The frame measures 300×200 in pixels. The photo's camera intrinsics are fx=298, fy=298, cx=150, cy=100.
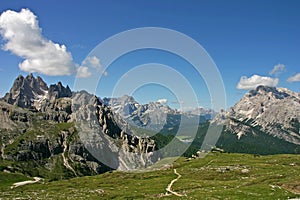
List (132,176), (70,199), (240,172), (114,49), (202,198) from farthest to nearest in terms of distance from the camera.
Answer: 1. (132,176)
2. (240,172)
3. (70,199)
4. (114,49)
5. (202,198)

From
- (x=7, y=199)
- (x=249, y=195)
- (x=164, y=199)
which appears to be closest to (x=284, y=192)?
(x=249, y=195)

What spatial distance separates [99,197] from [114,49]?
4291 centimetres

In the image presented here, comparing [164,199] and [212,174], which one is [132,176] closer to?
[212,174]

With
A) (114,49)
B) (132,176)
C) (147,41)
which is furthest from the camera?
(132,176)

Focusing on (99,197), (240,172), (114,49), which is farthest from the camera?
(240,172)

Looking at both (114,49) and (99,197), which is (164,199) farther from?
(114,49)

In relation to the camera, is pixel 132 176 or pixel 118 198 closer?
pixel 118 198

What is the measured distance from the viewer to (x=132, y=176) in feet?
577

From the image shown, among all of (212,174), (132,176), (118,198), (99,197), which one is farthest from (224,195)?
(132,176)

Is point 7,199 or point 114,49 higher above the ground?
point 114,49

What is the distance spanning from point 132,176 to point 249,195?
122 m

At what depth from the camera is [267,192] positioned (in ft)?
203

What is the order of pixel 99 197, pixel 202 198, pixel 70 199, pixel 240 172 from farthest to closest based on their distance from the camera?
pixel 240 172, pixel 99 197, pixel 70 199, pixel 202 198

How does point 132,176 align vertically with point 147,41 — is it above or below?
below
